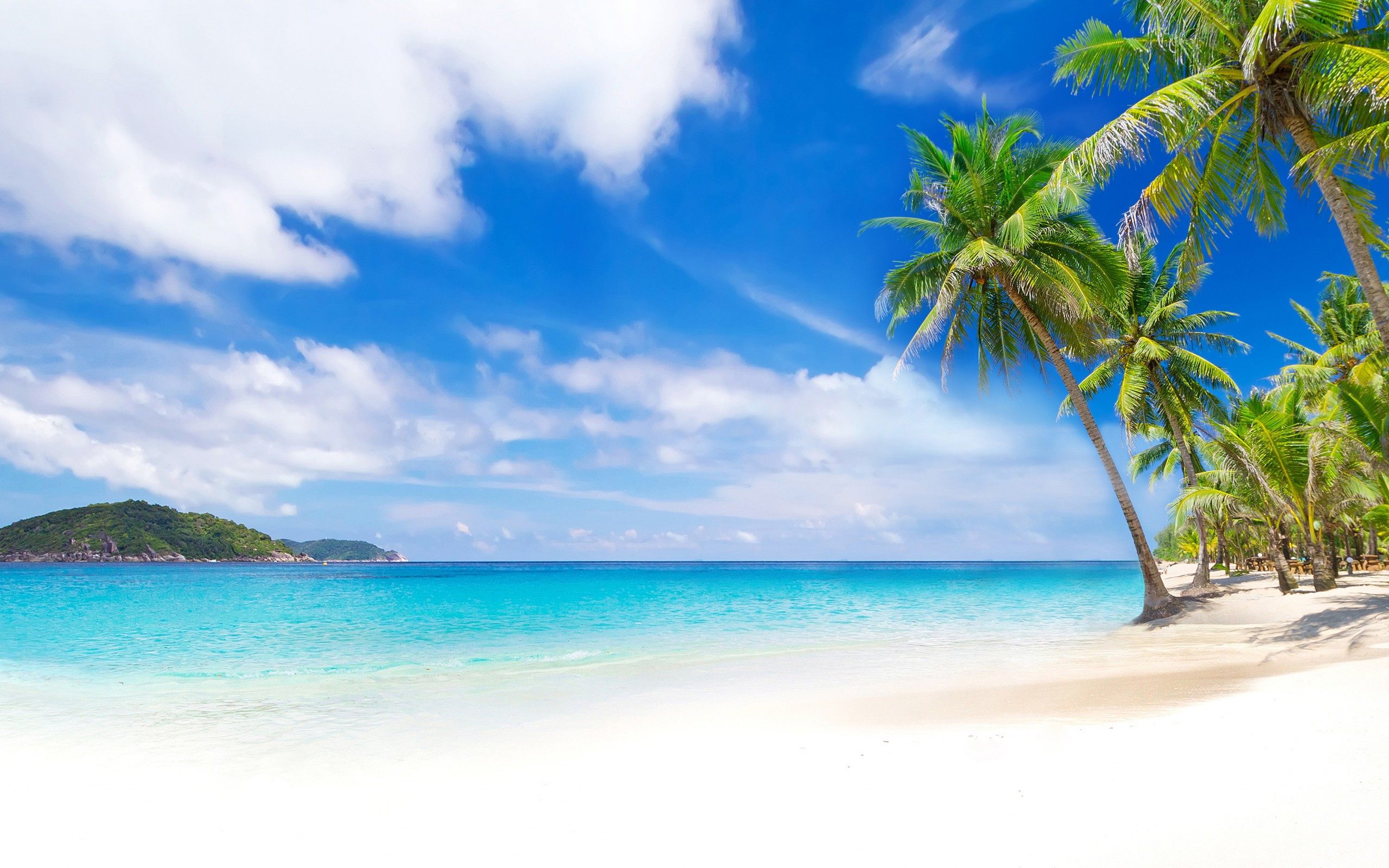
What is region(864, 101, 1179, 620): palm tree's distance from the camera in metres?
13.6

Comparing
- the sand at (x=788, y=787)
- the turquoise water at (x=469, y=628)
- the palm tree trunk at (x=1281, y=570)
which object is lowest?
the turquoise water at (x=469, y=628)

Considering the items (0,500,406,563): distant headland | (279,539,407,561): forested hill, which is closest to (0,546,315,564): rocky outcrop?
(0,500,406,563): distant headland

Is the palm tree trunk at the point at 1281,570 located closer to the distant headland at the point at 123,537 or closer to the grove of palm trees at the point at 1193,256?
the grove of palm trees at the point at 1193,256

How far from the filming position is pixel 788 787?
4.17m

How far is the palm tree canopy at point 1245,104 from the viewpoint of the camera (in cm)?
764

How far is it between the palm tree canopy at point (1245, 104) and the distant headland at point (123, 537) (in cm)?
11908

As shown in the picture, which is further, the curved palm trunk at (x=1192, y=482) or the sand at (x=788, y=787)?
the curved palm trunk at (x=1192, y=482)

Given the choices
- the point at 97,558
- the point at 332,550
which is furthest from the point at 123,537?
the point at 332,550

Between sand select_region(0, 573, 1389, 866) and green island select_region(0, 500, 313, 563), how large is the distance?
113265 mm

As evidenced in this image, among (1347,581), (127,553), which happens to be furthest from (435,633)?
(127,553)

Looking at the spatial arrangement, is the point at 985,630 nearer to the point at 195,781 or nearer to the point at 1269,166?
the point at 1269,166

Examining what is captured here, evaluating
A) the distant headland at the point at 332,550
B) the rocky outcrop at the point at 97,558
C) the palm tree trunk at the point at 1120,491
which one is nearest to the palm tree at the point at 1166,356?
the palm tree trunk at the point at 1120,491

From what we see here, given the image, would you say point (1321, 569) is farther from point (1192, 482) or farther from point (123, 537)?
point (123, 537)

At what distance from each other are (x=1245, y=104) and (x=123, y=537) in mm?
121582
